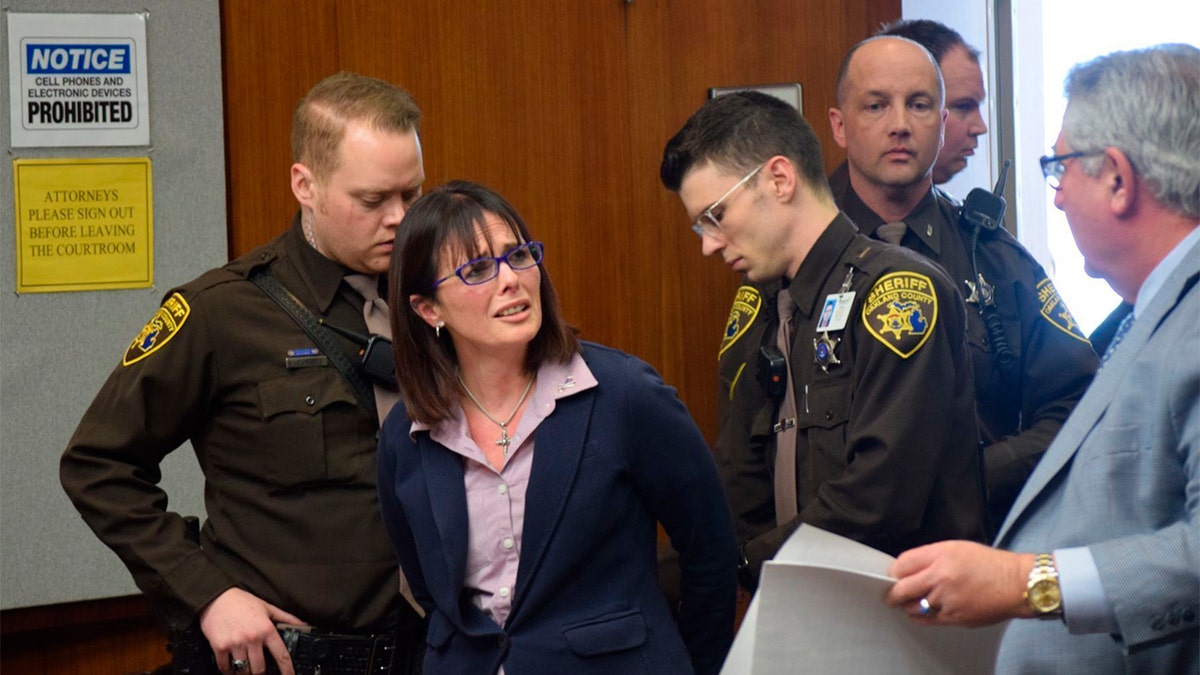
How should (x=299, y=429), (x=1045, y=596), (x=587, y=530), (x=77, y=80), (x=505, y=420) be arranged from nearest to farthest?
(x=1045, y=596) → (x=587, y=530) → (x=505, y=420) → (x=299, y=429) → (x=77, y=80)

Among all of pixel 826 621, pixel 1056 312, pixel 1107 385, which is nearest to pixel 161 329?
pixel 826 621

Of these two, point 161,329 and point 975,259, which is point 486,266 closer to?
point 161,329

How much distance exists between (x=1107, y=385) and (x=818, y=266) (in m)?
0.86

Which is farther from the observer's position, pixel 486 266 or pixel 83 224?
pixel 83 224

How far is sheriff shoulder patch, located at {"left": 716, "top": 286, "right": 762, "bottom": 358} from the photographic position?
110 inches

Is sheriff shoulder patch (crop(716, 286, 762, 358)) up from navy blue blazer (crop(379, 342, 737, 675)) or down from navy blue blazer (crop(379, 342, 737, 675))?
up

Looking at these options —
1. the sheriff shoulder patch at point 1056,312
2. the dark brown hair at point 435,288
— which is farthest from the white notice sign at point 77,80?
the sheriff shoulder patch at point 1056,312

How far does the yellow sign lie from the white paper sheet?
2.19 m

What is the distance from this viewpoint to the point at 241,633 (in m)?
2.17

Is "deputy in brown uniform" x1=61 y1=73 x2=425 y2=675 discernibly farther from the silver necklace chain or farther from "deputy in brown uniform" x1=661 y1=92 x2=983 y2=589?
"deputy in brown uniform" x1=661 y1=92 x2=983 y2=589

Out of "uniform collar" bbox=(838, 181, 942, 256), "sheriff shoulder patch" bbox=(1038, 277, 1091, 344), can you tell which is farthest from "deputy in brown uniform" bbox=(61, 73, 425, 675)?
"sheriff shoulder patch" bbox=(1038, 277, 1091, 344)

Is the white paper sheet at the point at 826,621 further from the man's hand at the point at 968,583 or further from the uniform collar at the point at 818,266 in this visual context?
the uniform collar at the point at 818,266

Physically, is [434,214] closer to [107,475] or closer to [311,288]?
[311,288]

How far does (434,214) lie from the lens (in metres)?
2.05
